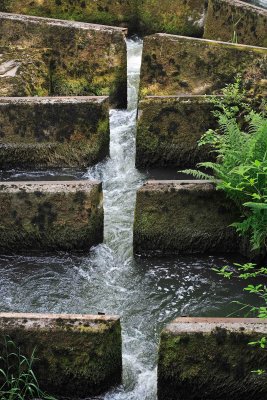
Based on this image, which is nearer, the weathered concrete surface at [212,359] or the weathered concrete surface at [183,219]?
the weathered concrete surface at [212,359]

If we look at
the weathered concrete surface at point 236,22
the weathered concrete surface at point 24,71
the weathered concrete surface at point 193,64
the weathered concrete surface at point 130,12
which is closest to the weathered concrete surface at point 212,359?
the weathered concrete surface at point 193,64

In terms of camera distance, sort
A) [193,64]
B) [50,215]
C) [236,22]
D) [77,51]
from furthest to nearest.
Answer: [236,22]
[77,51]
[193,64]
[50,215]

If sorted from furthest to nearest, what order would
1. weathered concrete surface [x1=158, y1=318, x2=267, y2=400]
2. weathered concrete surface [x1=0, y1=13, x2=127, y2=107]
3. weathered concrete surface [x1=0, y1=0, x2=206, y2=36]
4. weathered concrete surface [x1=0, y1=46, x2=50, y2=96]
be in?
weathered concrete surface [x1=0, y1=0, x2=206, y2=36] → weathered concrete surface [x1=0, y1=13, x2=127, y2=107] → weathered concrete surface [x1=0, y1=46, x2=50, y2=96] → weathered concrete surface [x1=158, y1=318, x2=267, y2=400]

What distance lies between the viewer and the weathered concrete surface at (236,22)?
30.8 ft

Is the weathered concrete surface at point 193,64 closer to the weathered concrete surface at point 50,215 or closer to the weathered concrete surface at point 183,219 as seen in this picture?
the weathered concrete surface at point 183,219

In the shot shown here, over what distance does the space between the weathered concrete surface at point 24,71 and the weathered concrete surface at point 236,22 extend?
2645mm

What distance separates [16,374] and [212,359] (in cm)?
128

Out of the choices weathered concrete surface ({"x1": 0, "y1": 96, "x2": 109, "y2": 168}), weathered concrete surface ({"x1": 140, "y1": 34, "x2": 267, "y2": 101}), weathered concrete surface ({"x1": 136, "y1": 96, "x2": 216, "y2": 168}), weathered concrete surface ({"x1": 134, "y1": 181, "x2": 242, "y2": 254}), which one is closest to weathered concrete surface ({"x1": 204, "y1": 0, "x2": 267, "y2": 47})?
weathered concrete surface ({"x1": 140, "y1": 34, "x2": 267, "y2": 101})

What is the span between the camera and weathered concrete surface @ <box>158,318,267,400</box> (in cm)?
452

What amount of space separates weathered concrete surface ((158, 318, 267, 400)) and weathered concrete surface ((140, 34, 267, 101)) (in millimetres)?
3894

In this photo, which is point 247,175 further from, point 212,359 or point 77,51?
point 77,51

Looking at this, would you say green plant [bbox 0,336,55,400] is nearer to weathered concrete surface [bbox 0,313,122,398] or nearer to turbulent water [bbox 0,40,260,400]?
weathered concrete surface [bbox 0,313,122,398]

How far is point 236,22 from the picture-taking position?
31.9 ft

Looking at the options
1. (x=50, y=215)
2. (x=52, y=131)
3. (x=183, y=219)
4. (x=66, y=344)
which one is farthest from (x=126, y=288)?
(x=52, y=131)
